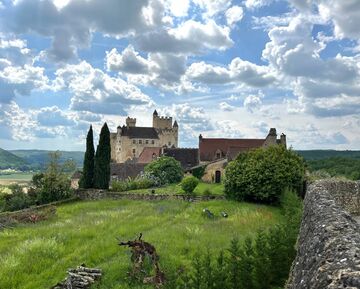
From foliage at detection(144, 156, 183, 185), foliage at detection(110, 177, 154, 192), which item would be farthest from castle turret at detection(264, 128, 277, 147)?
foliage at detection(110, 177, 154, 192)

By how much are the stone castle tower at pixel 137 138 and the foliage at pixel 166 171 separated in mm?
54784

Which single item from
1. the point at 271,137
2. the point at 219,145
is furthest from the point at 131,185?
the point at 271,137

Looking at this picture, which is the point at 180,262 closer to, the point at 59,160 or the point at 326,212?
the point at 326,212

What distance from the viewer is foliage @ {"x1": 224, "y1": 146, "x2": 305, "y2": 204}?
37.2 m

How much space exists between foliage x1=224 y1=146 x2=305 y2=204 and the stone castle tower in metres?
80.5

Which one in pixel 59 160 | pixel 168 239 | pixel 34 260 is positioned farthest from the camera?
pixel 59 160

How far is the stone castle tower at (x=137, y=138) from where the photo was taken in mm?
123375

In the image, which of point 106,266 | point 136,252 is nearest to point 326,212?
point 136,252

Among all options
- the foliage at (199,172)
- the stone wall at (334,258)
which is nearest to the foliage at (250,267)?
the stone wall at (334,258)

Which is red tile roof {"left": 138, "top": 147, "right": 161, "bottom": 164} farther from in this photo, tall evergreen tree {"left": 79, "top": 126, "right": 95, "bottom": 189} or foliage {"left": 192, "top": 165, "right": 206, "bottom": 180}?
tall evergreen tree {"left": 79, "top": 126, "right": 95, "bottom": 189}

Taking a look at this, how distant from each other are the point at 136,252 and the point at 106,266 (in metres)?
1.56

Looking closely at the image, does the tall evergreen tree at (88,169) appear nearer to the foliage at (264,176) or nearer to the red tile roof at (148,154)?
the foliage at (264,176)

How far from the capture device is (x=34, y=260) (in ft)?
56.3

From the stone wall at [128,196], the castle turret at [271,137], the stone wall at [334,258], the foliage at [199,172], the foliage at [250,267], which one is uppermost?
the castle turret at [271,137]
